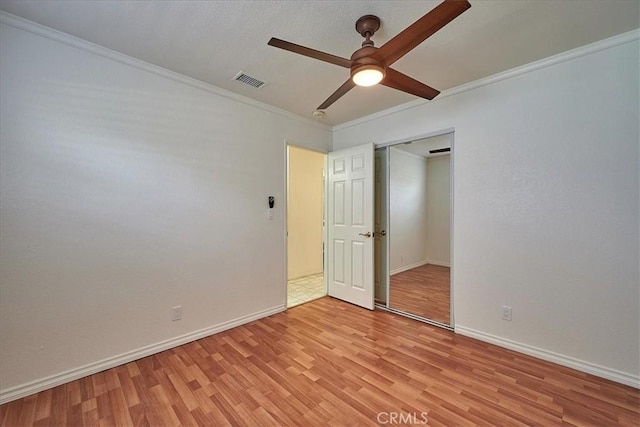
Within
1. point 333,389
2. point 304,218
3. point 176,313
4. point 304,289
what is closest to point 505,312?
point 333,389

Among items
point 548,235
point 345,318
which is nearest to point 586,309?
point 548,235

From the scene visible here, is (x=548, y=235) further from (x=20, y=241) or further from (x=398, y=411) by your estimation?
(x=20, y=241)

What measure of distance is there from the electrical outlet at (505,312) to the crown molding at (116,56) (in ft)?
10.3

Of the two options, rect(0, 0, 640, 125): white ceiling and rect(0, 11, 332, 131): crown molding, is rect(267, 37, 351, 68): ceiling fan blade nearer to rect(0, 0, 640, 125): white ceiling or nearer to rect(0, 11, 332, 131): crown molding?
rect(0, 0, 640, 125): white ceiling

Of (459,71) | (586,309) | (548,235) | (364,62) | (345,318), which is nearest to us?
(364,62)

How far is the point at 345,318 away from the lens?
119 inches

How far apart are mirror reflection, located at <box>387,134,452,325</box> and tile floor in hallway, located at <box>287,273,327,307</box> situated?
1.12 m

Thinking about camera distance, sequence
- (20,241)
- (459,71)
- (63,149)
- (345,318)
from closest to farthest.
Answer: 1. (20,241)
2. (63,149)
3. (459,71)
4. (345,318)

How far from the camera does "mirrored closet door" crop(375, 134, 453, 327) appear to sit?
11.1 ft

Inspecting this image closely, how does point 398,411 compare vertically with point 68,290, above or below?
below

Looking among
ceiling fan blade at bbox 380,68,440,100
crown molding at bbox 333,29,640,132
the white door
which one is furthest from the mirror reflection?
ceiling fan blade at bbox 380,68,440,100

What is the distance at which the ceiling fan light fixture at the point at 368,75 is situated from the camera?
1.61 m

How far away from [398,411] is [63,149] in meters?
2.91

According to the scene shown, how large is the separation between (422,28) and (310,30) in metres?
0.83
